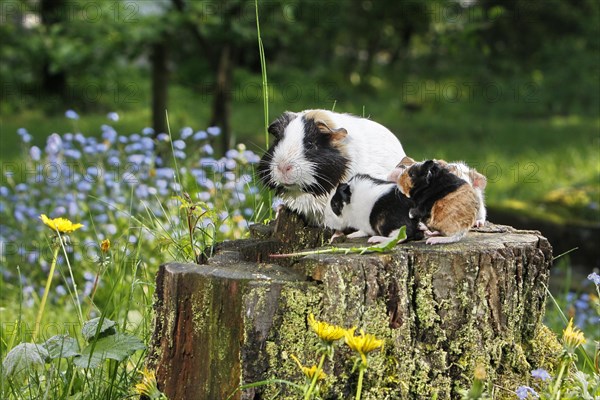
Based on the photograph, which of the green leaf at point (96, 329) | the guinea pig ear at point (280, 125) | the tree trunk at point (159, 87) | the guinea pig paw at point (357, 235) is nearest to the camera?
the green leaf at point (96, 329)

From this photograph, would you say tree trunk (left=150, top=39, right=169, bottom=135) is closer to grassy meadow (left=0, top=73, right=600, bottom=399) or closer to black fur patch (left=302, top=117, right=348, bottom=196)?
grassy meadow (left=0, top=73, right=600, bottom=399)

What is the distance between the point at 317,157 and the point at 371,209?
37cm

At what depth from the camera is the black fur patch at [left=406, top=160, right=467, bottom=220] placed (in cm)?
276

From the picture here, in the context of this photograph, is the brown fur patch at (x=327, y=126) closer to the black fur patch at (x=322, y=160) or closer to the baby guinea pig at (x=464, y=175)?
the black fur patch at (x=322, y=160)

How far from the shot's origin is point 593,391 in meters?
2.66

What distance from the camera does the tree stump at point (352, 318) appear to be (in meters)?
2.56

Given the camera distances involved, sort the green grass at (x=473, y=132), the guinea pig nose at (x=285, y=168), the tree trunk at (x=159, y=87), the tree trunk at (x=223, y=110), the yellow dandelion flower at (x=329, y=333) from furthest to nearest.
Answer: the tree trunk at (x=159, y=87) < the tree trunk at (x=223, y=110) < the green grass at (x=473, y=132) < the guinea pig nose at (x=285, y=168) < the yellow dandelion flower at (x=329, y=333)

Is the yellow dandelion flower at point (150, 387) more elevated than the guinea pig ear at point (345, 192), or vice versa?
the guinea pig ear at point (345, 192)

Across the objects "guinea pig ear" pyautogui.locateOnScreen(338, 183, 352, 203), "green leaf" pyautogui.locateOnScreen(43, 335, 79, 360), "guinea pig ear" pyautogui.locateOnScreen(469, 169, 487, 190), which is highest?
"guinea pig ear" pyautogui.locateOnScreen(469, 169, 487, 190)

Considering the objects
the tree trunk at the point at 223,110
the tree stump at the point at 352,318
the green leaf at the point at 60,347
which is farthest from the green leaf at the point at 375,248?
the tree trunk at the point at 223,110

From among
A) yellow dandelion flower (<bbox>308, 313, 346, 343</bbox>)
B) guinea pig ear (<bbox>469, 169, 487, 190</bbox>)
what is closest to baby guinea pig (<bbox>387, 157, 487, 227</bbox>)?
guinea pig ear (<bbox>469, 169, 487, 190</bbox>)

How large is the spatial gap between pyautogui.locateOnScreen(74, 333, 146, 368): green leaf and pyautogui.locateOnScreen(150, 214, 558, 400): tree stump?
0.30 ft

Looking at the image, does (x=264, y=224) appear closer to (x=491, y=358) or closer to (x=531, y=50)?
(x=491, y=358)

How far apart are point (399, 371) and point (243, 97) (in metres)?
16.2
